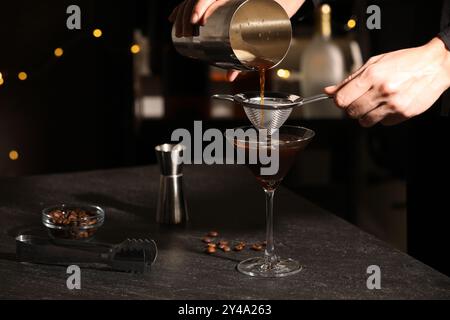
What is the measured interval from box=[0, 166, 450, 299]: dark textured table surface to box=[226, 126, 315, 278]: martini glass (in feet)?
0.11

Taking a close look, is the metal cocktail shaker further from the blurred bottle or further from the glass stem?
the blurred bottle

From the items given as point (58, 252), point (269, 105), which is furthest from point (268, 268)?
point (58, 252)

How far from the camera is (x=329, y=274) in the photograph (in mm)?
1652

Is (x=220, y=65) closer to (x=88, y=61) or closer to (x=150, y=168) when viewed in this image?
(x=150, y=168)

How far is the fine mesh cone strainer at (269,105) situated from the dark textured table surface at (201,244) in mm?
292

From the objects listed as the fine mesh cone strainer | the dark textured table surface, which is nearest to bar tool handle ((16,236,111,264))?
the dark textured table surface

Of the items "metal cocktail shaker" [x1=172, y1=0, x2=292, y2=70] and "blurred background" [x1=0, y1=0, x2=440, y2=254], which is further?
"blurred background" [x1=0, y1=0, x2=440, y2=254]

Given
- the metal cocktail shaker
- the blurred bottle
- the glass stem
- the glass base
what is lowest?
the glass base

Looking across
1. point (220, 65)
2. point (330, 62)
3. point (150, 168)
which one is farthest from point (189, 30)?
point (330, 62)

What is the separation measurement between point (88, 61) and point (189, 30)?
6.06 ft

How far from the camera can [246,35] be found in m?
1.89

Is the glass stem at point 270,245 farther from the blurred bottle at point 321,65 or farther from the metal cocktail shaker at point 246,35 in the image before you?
the blurred bottle at point 321,65

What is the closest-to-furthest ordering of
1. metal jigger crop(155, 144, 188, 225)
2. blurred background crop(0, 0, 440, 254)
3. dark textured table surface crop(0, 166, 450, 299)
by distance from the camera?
dark textured table surface crop(0, 166, 450, 299) < metal jigger crop(155, 144, 188, 225) < blurred background crop(0, 0, 440, 254)

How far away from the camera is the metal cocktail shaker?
1.86 meters
